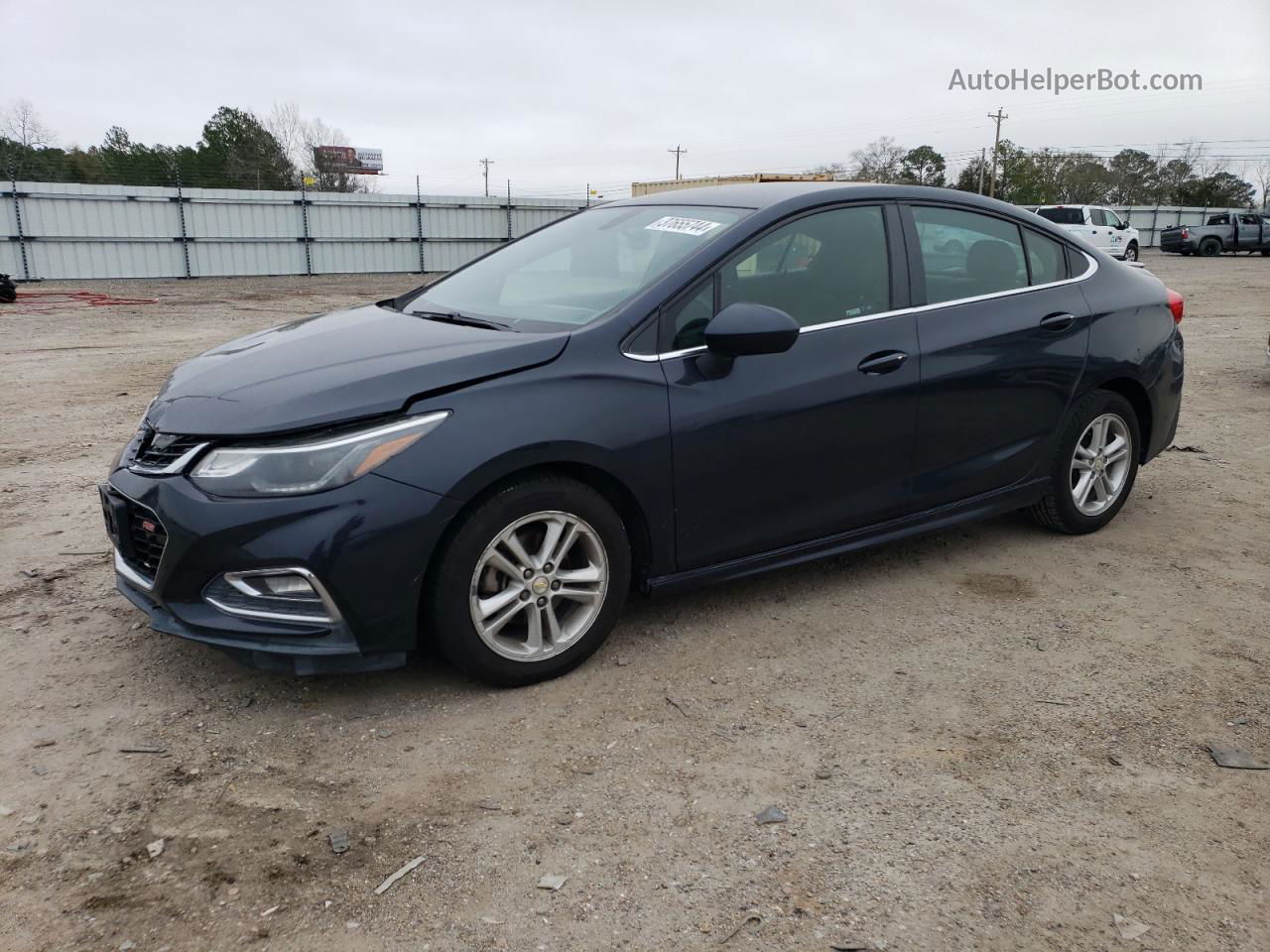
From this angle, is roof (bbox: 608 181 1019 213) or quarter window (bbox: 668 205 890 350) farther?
roof (bbox: 608 181 1019 213)

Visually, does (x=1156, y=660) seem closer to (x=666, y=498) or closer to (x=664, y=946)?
(x=666, y=498)

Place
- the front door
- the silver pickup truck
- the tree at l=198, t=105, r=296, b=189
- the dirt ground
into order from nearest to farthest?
the dirt ground < the front door < the silver pickup truck < the tree at l=198, t=105, r=296, b=189

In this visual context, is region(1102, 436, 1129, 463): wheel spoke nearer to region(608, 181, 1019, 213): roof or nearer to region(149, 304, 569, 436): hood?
region(608, 181, 1019, 213): roof

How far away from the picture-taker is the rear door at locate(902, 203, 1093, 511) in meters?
4.08

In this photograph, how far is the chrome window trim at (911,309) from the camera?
3456 millimetres

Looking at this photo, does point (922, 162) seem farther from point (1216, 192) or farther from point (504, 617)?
point (504, 617)

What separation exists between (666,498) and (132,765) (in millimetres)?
1807

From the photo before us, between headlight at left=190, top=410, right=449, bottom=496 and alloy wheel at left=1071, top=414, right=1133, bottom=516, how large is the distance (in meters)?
3.24

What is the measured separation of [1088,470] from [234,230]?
2735cm

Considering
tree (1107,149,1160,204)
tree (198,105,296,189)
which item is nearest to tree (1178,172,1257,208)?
tree (1107,149,1160,204)

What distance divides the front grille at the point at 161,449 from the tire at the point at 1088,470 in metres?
3.61

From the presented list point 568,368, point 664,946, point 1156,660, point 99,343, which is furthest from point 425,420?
point 99,343

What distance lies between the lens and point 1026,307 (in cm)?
439

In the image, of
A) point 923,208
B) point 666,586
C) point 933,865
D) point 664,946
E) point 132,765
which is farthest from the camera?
point 923,208
